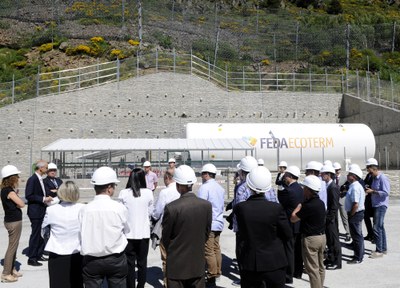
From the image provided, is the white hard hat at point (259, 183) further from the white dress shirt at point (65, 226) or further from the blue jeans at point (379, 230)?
the blue jeans at point (379, 230)

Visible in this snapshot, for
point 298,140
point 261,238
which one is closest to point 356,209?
point 261,238

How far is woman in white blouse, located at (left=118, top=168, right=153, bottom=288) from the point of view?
20.1 ft

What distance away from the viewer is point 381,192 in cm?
884

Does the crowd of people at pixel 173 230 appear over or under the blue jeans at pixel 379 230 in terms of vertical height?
over

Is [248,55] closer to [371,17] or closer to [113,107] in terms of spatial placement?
[113,107]

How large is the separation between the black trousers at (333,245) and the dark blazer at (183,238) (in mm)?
4241

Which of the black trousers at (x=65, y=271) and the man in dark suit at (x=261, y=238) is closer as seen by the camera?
the man in dark suit at (x=261, y=238)

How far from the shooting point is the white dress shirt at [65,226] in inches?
196

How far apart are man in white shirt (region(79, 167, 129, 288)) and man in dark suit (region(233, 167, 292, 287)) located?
4.15 ft

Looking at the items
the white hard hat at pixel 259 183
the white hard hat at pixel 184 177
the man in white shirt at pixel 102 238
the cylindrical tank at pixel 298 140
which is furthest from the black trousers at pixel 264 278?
the cylindrical tank at pixel 298 140

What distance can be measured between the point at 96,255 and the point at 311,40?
51.8 m

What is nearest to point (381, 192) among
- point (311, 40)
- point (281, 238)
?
point (281, 238)

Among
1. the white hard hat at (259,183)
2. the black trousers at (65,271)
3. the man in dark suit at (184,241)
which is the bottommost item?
the black trousers at (65,271)

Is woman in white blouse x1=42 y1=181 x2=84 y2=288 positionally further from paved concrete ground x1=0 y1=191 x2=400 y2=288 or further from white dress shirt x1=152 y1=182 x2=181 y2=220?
paved concrete ground x1=0 y1=191 x2=400 y2=288
